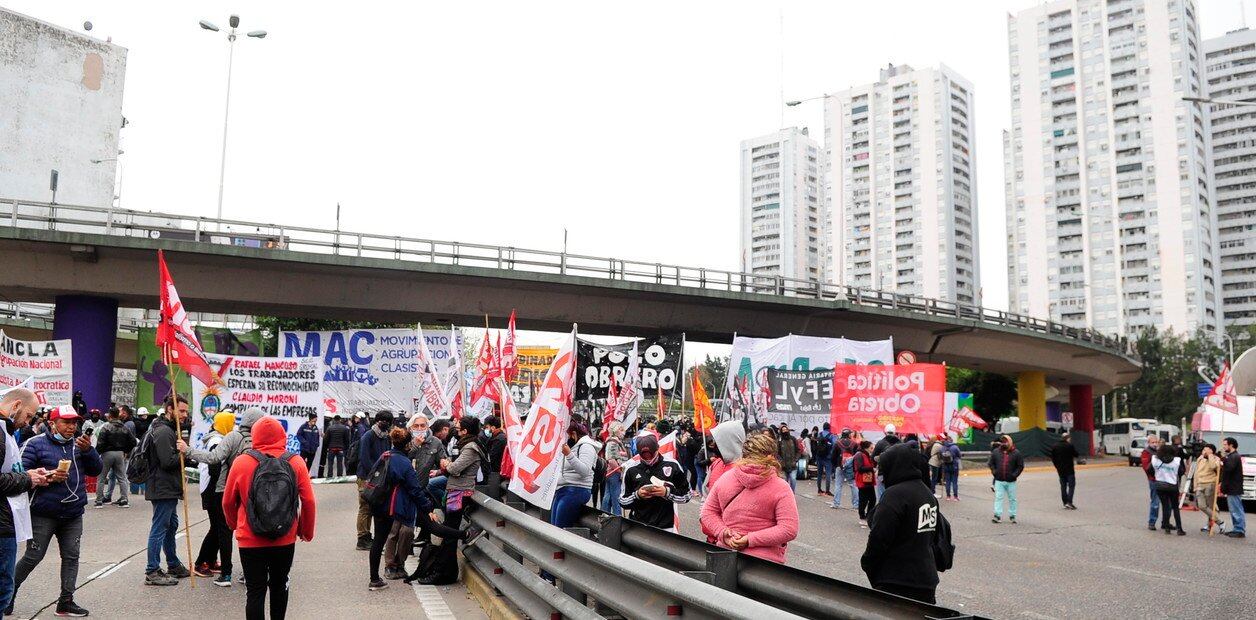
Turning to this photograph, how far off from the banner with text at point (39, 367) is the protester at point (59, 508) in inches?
593

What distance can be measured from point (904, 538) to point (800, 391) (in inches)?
807

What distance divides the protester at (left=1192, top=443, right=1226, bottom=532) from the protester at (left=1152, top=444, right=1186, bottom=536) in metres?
0.48

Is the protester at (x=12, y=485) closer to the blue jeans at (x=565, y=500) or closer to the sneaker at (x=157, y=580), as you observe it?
the sneaker at (x=157, y=580)

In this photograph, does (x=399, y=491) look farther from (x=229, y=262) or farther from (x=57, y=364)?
(x=229, y=262)

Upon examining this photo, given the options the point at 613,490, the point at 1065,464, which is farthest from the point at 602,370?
the point at 1065,464

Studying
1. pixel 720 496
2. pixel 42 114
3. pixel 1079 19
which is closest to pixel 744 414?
pixel 720 496

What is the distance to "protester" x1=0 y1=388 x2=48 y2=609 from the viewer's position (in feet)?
19.7

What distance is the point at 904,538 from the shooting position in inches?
218

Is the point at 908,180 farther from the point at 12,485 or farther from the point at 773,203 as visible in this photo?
the point at 12,485

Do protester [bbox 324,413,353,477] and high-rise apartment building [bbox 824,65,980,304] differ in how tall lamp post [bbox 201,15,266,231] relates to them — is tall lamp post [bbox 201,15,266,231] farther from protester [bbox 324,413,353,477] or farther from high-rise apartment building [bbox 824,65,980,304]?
high-rise apartment building [bbox 824,65,980,304]

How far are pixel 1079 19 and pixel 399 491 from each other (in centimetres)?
12332

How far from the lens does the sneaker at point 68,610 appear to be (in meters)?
7.52

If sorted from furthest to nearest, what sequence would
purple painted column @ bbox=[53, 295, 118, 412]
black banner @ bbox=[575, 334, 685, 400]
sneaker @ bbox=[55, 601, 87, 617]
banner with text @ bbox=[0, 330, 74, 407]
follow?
purple painted column @ bbox=[53, 295, 118, 412], black banner @ bbox=[575, 334, 685, 400], banner with text @ bbox=[0, 330, 74, 407], sneaker @ bbox=[55, 601, 87, 617]

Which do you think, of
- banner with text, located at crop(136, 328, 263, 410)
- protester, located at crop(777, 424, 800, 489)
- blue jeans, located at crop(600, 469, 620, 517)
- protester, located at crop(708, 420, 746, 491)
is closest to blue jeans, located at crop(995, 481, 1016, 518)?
protester, located at crop(777, 424, 800, 489)
